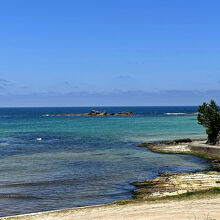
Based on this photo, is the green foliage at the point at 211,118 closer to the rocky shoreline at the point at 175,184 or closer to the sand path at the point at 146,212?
the rocky shoreline at the point at 175,184

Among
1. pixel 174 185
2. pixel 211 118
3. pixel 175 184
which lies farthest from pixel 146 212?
pixel 211 118

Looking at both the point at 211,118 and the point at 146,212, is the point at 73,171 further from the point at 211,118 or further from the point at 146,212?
the point at 211,118

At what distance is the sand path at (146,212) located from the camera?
24094mm

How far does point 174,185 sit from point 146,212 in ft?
30.0

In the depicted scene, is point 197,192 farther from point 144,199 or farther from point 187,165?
point 187,165

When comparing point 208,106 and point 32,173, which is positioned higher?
point 208,106

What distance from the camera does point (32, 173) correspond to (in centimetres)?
4269

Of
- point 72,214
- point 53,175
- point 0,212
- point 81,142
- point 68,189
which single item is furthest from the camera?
point 81,142

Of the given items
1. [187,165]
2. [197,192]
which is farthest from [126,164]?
[197,192]

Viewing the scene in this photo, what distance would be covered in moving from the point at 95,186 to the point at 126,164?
13281 mm

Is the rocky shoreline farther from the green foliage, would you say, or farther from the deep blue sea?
the green foliage

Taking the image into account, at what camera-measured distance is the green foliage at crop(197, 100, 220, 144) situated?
196ft

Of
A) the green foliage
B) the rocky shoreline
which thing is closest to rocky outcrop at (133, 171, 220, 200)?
the rocky shoreline

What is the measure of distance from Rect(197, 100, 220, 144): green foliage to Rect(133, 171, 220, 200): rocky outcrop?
21.7 m
